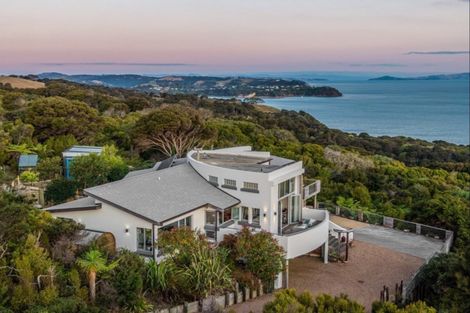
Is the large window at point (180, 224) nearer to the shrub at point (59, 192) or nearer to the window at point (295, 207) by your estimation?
the window at point (295, 207)

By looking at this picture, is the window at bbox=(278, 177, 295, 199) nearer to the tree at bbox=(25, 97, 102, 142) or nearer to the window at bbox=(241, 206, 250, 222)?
the window at bbox=(241, 206, 250, 222)

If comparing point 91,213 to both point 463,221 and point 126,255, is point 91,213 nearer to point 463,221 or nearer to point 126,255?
point 126,255

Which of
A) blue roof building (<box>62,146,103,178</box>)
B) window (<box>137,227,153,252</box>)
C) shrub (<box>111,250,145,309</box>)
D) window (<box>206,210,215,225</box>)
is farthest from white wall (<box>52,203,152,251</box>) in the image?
blue roof building (<box>62,146,103,178</box>)

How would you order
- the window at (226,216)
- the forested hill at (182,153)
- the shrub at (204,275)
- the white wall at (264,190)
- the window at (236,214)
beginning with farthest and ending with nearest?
the forested hill at (182,153)
the window at (236,214)
the window at (226,216)
the white wall at (264,190)
the shrub at (204,275)

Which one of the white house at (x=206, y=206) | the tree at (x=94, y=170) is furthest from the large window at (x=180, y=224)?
the tree at (x=94, y=170)

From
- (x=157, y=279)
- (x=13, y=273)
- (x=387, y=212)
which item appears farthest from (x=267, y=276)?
(x=387, y=212)

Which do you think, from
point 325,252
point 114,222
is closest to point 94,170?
point 114,222
